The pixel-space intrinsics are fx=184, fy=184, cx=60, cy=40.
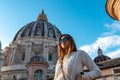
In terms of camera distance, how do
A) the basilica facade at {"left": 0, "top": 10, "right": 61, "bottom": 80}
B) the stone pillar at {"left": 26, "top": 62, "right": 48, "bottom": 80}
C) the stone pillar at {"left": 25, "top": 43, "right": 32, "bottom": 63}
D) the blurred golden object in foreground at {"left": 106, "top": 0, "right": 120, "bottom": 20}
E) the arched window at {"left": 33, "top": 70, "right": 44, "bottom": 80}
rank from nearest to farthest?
the blurred golden object in foreground at {"left": 106, "top": 0, "right": 120, "bottom": 20}, the stone pillar at {"left": 26, "top": 62, "right": 48, "bottom": 80}, the arched window at {"left": 33, "top": 70, "right": 44, "bottom": 80}, the basilica facade at {"left": 0, "top": 10, "right": 61, "bottom": 80}, the stone pillar at {"left": 25, "top": 43, "right": 32, "bottom": 63}

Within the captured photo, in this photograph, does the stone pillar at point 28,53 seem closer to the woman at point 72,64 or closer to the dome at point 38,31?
the dome at point 38,31

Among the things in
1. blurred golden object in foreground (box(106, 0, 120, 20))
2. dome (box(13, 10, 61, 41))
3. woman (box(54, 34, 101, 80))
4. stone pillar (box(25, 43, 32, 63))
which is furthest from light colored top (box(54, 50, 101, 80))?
dome (box(13, 10, 61, 41))

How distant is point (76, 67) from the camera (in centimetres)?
243

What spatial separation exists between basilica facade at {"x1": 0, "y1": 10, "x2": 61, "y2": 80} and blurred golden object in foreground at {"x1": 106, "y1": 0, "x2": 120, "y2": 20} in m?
32.7

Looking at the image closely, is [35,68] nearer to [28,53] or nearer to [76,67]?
[28,53]

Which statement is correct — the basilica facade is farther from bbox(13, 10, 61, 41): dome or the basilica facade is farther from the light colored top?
the light colored top

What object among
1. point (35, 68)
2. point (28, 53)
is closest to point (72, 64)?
point (35, 68)

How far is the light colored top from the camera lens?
235cm

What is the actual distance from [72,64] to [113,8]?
450 cm

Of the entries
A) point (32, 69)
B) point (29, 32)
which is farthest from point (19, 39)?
point (32, 69)

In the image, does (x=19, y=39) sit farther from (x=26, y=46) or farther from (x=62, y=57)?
(x=62, y=57)

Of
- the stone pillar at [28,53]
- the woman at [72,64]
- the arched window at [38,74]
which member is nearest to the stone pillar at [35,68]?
the arched window at [38,74]

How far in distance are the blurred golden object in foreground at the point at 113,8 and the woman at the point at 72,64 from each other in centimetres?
401

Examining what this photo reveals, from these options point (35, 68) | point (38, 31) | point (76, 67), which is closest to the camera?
point (76, 67)
